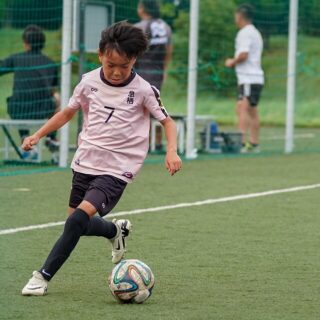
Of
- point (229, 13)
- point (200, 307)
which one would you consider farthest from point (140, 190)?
→ point (229, 13)

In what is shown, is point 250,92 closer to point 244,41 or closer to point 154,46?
point 244,41

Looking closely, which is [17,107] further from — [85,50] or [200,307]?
[200,307]

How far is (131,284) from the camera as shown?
693 centimetres

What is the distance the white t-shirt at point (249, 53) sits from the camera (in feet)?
58.5

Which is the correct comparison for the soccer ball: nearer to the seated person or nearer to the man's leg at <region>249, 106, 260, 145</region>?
the seated person

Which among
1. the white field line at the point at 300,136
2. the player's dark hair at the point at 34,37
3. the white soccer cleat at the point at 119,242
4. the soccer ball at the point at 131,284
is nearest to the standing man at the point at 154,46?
the player's dark hair at the point at 34,37

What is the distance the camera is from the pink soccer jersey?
734 cm

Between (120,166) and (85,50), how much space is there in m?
9.09

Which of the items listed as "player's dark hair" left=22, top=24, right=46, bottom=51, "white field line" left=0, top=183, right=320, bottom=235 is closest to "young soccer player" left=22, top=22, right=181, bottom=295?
"white field line" left=0, top=183, right=320, bottom=235

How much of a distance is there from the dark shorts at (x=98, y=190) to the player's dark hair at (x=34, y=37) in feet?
27.7

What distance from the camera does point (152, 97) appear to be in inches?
291

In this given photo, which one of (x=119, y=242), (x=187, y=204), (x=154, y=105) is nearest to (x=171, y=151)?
(x=154, y=105)

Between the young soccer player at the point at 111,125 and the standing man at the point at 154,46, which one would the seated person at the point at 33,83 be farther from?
the young soccer player at the point at 111,125

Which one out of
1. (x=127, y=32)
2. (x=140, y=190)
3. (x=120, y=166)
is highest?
(x=127, y=32)
